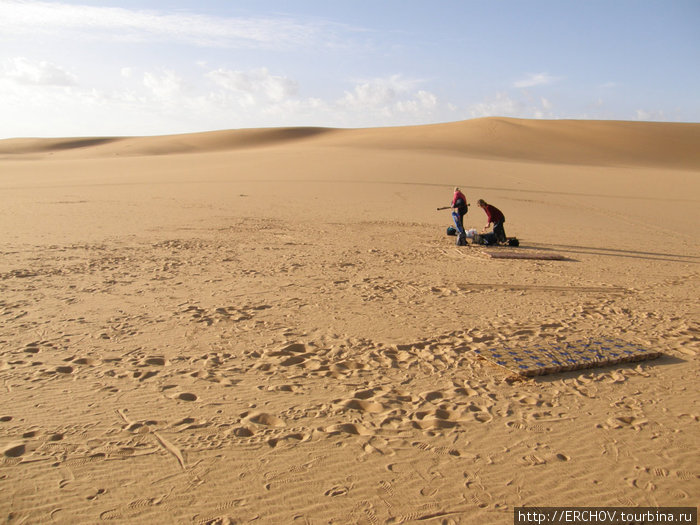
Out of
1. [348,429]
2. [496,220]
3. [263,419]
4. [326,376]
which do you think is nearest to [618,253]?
[496,220]

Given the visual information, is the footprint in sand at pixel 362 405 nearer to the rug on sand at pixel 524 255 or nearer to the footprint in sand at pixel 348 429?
the footprint in sand at pixel 348 429

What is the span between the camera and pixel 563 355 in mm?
→ 5750

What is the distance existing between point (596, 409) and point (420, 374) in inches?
61.1

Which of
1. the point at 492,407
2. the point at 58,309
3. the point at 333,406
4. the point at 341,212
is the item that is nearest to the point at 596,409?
the point at 492,407

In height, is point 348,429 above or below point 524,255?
below

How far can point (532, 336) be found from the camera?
21.3ft

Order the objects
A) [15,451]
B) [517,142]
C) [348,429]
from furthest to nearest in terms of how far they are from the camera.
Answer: [517,142]
[348,429]
[15,451]

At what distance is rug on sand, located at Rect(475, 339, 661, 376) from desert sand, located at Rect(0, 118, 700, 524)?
12 centimetres

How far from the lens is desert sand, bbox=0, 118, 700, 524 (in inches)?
138

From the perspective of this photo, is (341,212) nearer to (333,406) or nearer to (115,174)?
(333,406)

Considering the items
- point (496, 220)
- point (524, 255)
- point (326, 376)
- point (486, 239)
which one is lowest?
point (326, 376)

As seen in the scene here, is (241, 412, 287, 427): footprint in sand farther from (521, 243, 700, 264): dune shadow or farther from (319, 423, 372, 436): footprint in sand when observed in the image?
(521, 243, 700, 264): dune shadow

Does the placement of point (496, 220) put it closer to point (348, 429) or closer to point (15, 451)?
point (348, 429)

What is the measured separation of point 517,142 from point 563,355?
52270mm
